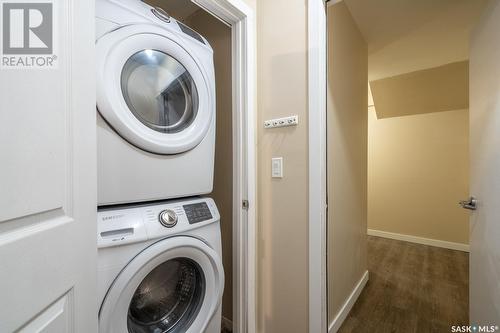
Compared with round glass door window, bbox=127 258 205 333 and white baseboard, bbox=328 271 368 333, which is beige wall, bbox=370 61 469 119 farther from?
round glass door window, bbox=127 258 205 333

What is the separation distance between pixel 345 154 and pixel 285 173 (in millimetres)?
704

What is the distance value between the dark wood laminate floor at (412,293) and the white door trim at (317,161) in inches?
27.1

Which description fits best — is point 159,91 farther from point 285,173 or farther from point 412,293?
point 412,293

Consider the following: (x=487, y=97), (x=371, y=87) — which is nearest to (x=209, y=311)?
(x=487, y=97)

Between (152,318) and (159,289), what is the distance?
0.12 meters

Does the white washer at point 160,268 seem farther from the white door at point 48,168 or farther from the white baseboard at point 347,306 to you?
the white baseboard at point 347,306

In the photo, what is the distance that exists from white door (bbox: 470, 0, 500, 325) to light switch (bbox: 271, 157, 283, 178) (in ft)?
3.19

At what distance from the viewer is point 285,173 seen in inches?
48.9

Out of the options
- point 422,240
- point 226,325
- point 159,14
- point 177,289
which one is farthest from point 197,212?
point 422,240

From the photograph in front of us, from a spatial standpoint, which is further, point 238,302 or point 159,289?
point 238,302

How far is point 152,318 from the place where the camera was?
969 mm

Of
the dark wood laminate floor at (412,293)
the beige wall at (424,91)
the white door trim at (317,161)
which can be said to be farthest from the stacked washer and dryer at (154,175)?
the beige wall at (424,91)

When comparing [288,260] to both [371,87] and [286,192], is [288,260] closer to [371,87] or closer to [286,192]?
[286,192]

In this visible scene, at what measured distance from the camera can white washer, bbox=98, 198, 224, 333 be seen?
0.73m
